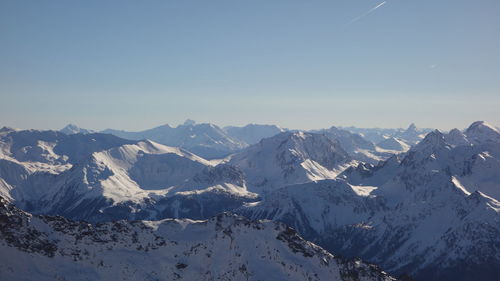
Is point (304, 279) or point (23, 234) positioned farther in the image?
point (304, 279)

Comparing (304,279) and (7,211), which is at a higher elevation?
(7,211)

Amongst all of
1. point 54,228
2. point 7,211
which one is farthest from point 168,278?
point 7,211

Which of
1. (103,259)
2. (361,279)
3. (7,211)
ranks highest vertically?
(7,211)

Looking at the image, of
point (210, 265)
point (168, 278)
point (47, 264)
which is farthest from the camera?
point (210, 265)

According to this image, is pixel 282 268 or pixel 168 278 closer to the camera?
pixel 168 278

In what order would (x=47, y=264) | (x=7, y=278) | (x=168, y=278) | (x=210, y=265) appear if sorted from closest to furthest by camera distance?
(x=7, y=278)
(x=47, y=264)
(x=168, y=278)
(x=210, y=265)

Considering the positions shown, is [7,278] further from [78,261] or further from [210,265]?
[210,265]

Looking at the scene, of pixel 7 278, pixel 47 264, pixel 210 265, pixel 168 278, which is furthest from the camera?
pixel 210 265

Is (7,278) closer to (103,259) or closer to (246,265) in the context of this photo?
(103,259)

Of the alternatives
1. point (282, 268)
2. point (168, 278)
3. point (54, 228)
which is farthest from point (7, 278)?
point (282, 268)
